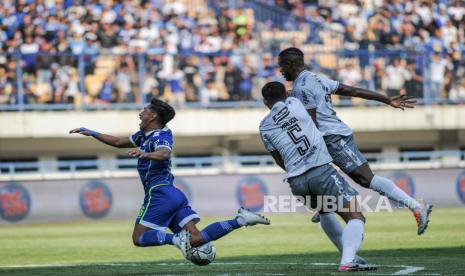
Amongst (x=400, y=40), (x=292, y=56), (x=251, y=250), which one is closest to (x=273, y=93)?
(x=292, y=56)

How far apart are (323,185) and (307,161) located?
0.28 m

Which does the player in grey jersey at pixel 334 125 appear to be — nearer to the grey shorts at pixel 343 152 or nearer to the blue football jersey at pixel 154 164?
the grey shorts at pixel 343 152

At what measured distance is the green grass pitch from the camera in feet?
37.9

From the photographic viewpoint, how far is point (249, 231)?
69.1 feet

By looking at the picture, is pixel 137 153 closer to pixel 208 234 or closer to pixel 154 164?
pixel 154 164

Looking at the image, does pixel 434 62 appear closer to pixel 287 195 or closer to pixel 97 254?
pixel 287 195

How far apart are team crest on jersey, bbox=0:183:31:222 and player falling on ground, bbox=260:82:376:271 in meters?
15.6

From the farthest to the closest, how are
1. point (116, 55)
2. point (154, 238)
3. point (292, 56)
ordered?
point (116, 55) < point (292, 56) < point (154, 238)

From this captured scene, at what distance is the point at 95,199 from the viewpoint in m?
25.7

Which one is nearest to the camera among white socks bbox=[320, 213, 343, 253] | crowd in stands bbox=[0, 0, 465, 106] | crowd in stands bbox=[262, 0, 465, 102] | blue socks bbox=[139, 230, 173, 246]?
blue socks bbox=[139, 230, 173, 246]

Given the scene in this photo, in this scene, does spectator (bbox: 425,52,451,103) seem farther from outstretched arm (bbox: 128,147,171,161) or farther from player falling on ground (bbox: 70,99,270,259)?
outstretched arm (bbox: 128,147,171,161)

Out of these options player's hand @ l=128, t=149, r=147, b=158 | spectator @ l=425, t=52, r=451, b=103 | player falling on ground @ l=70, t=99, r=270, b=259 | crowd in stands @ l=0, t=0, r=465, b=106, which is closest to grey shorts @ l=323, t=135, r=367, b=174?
player falling on ground @ l=70, t=99, r=270, b=259

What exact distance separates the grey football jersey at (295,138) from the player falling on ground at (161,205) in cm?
76

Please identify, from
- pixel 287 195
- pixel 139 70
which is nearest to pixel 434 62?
pixel 287 195
